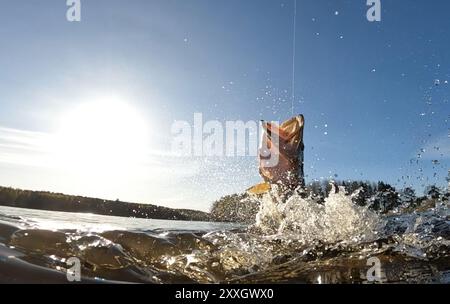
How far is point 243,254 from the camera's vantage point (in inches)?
205

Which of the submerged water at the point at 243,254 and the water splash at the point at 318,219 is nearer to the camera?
the submerged water at the point at 243,254

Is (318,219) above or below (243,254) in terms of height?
above

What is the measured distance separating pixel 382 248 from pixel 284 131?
11.9 ft

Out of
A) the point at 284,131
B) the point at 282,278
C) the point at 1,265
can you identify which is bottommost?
the point at 282,278

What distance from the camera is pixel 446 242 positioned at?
5496 millimetres

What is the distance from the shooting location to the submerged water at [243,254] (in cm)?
380

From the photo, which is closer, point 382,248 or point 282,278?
point 282,278

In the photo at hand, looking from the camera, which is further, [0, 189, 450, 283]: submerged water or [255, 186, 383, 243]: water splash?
[255, 186, 383, 243]: water splash

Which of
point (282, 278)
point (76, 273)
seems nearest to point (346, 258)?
point (282, 278)

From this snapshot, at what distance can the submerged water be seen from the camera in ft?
12.5

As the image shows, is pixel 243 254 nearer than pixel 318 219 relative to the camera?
Yes
